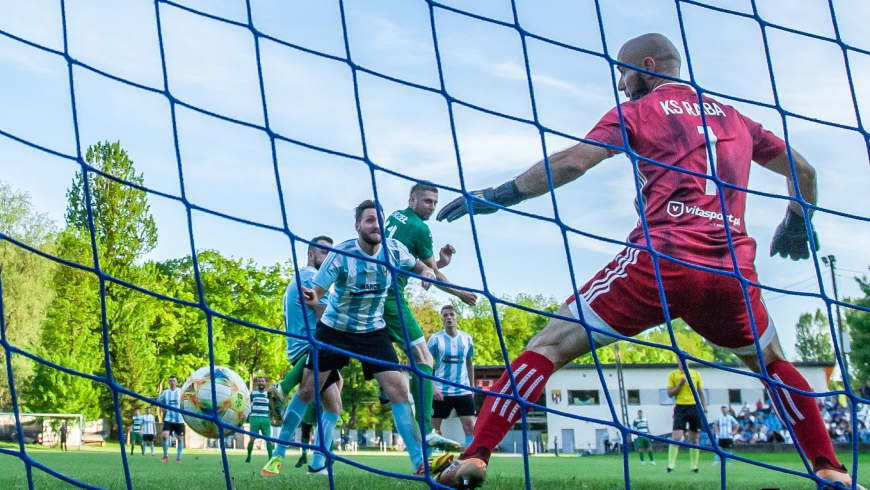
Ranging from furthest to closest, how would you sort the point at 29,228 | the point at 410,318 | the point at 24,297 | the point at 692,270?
the point at 29,228 < the point at 24,297 < the point at 410,318 < the point at 692,270

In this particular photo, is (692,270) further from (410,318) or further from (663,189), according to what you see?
(410,318)

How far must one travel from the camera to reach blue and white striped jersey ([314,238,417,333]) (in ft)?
17.0

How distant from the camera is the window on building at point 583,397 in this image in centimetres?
4422

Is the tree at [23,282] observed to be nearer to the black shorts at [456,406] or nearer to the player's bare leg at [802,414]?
the black shorts at [456,406]

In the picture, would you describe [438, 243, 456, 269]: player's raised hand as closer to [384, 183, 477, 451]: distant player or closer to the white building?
[384, 183, 477, 451]: distant player

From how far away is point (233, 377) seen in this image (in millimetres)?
7242

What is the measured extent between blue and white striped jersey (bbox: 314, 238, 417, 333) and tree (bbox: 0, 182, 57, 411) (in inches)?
996

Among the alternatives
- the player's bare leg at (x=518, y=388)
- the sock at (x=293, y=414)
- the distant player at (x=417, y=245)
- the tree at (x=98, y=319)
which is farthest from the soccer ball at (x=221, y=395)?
the tree at (x=98, y=319)

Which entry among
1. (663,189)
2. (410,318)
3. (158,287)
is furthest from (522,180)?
(158,287)

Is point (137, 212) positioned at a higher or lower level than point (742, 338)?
higher

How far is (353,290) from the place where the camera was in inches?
204

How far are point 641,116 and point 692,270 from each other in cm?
58

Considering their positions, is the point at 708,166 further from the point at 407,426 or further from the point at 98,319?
the point at 98,319

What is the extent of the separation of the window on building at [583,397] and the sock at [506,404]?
42.1 metres
